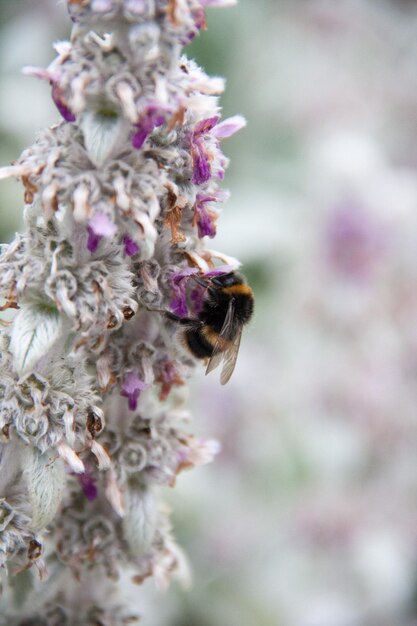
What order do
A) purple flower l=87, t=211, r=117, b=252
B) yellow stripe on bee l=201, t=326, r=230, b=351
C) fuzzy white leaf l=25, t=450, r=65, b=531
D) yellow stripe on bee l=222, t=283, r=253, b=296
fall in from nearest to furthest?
purple flower l=87, t=211, r=117, b=252 < fuzzy white leaf l=25, t=450, r=65, b=531 < yellow stripe on bee l=201, t=326, r=230, b=351 < yellow stripe on bee l=222, t=283, r=253, b=296

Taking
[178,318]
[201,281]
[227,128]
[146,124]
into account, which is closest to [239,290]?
[201,281]

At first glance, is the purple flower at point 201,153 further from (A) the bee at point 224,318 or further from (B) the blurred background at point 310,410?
(B) the blurred background at point 310,410

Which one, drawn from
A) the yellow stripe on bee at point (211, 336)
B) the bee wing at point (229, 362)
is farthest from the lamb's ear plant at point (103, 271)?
the bee wing at point (229, 362)

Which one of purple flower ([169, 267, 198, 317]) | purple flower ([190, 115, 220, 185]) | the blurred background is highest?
the blurred background

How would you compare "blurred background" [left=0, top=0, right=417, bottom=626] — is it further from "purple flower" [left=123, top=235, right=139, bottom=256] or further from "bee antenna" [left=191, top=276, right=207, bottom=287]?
"purple flower" [left=123, top=235, right=139, bottom=256]

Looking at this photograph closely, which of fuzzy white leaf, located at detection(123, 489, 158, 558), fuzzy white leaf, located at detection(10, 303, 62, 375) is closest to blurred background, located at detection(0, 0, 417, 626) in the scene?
fuzzy white leaf, located at detection(123, 489, 158, 558)

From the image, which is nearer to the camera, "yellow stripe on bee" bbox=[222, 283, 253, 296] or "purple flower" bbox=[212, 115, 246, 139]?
"purple flower" bbox=[212, 115, 246, 139]

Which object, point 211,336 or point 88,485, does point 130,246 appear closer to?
point 88,485
